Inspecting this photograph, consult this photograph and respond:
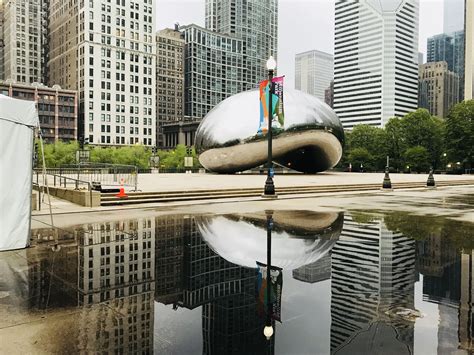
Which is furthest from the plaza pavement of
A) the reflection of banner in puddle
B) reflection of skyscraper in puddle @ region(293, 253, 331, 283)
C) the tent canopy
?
the reflection of banner in puddle

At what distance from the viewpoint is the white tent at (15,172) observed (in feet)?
27.0

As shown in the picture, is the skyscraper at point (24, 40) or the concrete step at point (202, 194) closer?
the concrete step at point (202, 194)

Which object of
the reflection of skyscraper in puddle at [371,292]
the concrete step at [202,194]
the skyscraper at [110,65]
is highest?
the skyscraper at [110,65]

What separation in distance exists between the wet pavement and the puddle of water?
0.02 metres

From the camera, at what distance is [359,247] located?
29.5 ft

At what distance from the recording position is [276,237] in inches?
384

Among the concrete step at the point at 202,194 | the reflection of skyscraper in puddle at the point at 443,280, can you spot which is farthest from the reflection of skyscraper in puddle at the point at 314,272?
the concrete step at the point at 202,194

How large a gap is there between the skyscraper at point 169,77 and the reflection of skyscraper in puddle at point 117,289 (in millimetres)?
180690

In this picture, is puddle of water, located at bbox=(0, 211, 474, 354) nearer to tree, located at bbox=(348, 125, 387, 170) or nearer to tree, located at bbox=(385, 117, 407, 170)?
tree, located at bbox=(385, 117, 407, 170)

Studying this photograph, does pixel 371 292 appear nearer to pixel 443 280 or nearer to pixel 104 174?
pixel 443 280

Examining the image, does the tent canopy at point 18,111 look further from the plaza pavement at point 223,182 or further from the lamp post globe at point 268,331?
the plaza pavement at point 223,182

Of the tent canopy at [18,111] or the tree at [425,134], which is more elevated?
the tree at [425,134]

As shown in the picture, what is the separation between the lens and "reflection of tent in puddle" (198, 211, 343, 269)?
7816 mm

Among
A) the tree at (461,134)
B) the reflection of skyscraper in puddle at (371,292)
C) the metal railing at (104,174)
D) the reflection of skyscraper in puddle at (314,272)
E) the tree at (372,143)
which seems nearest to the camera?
the reflection of skyscraper in puddle at (371,292)
